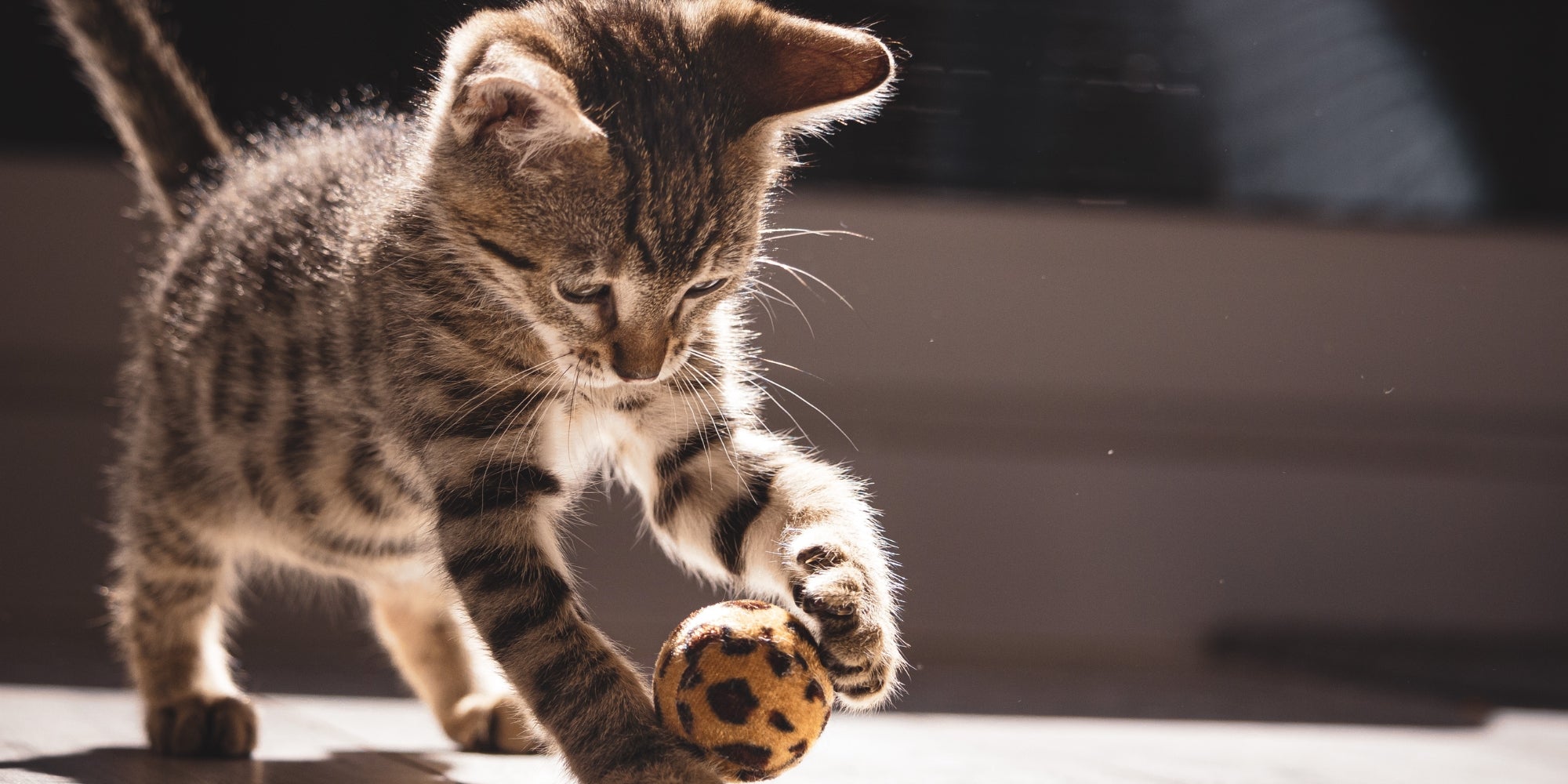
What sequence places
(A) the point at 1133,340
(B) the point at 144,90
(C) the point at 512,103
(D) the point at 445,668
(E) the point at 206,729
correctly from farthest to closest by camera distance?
(A) the point at 1133,340, (B) the point at 144,90, (D) the point at 445,668, (E) the point at 206,729, (C) the point at 512,103

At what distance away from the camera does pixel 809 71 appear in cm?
144

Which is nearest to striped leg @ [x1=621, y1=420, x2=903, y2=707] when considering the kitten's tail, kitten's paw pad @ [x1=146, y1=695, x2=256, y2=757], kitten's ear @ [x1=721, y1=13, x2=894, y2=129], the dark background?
kitten's ear @ [x1=721, y1=13, x2=894, y2=129]

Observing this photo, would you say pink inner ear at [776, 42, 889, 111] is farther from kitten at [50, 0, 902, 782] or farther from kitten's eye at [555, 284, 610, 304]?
kitten's eye at [555, 284, 610, 304]

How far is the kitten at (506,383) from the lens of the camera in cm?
132

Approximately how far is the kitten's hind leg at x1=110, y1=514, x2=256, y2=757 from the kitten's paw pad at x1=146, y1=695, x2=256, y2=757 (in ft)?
0.04

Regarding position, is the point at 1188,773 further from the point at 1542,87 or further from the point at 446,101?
the point at 1542,87

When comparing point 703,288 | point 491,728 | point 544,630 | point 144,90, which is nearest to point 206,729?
point 491,728

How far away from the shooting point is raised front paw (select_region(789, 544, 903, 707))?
125 centimetres

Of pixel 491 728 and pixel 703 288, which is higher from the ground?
pixel 703 288

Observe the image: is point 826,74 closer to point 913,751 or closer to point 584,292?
point 584,292

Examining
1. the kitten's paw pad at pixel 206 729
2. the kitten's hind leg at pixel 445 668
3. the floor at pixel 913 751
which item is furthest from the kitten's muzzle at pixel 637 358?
the kitten's paw pad at pixel 206 729

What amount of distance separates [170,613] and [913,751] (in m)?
0.92

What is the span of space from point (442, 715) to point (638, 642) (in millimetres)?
677

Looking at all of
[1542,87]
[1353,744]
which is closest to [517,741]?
[1353,744]
